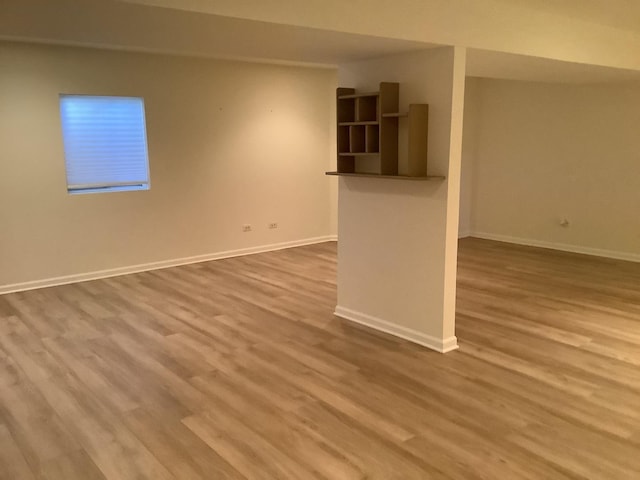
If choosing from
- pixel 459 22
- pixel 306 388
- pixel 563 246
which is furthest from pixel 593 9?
pixel 563 246

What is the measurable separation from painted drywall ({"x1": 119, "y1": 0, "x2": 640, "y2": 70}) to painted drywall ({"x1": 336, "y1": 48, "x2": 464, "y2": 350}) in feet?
0.72

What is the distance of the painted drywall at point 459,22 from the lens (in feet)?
9.00

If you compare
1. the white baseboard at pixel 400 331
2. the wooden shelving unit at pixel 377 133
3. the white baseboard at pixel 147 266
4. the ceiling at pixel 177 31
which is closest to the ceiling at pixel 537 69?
the wooden shelving unit at pixel 377 133

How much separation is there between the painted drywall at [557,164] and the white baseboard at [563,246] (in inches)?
0.5

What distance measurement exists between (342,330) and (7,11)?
2949 millimetres

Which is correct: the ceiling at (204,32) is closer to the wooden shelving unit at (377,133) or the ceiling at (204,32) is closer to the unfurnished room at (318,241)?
the unfurnished room at (318,241)

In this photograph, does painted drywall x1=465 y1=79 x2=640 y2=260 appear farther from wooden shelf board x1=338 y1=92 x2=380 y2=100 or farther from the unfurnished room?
wooden shelf board x1=338 y1=92 x2=380 y2=100

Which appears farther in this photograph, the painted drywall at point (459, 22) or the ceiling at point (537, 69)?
the ceiling at point (537, 69)

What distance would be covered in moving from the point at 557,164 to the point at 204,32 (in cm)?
544

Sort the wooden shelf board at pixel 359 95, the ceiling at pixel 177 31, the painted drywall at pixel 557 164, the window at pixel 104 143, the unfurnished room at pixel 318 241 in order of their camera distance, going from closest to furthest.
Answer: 1. the ceiling at pixel 177 31
2. the unfurnished room at pixel 318 241
3. the wooden shelf board at pixel 359 95
4. the window at pixel 104 143
5. the painted drywall at pixel 557 164

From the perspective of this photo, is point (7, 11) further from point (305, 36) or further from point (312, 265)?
point (312, 265)

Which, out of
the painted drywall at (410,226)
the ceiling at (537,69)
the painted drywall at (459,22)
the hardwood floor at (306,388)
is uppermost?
the painted drywall at (459,22)

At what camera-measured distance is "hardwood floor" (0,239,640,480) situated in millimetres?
2543

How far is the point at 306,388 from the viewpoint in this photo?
10.7ft
